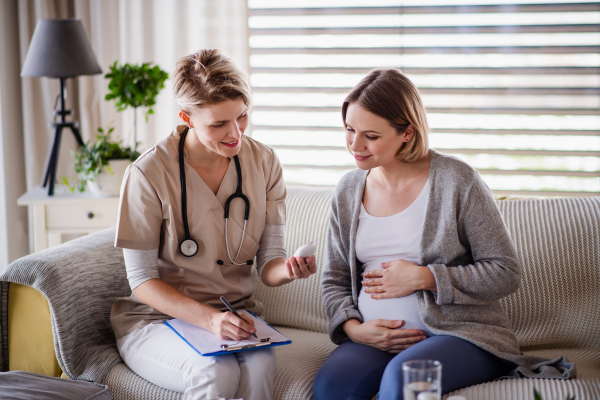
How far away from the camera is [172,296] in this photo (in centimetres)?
145

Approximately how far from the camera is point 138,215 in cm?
145

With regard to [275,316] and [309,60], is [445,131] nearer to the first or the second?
[309,60]

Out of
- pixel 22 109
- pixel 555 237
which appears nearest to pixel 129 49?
pixel 22 109

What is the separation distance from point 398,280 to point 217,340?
0.48 meters

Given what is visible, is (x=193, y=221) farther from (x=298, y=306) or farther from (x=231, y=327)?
(x=298, y=306)

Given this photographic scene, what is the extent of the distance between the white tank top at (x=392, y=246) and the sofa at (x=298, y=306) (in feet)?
0.74

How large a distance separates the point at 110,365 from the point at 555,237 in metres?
1.34

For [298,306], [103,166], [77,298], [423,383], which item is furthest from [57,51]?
[423,383]

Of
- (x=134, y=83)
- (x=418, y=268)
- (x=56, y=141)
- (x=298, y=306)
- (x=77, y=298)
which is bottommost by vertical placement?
(x=298, y=306)

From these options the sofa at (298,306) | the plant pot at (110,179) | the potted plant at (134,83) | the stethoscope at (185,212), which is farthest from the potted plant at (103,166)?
the stethoscope at (185,212)

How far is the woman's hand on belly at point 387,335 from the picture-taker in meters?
1.41

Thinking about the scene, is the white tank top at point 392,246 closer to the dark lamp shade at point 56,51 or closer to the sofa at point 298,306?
the sofa at point 298,306

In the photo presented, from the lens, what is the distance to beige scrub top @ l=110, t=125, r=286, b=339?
146 cm

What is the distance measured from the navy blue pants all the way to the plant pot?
148 centimetres
